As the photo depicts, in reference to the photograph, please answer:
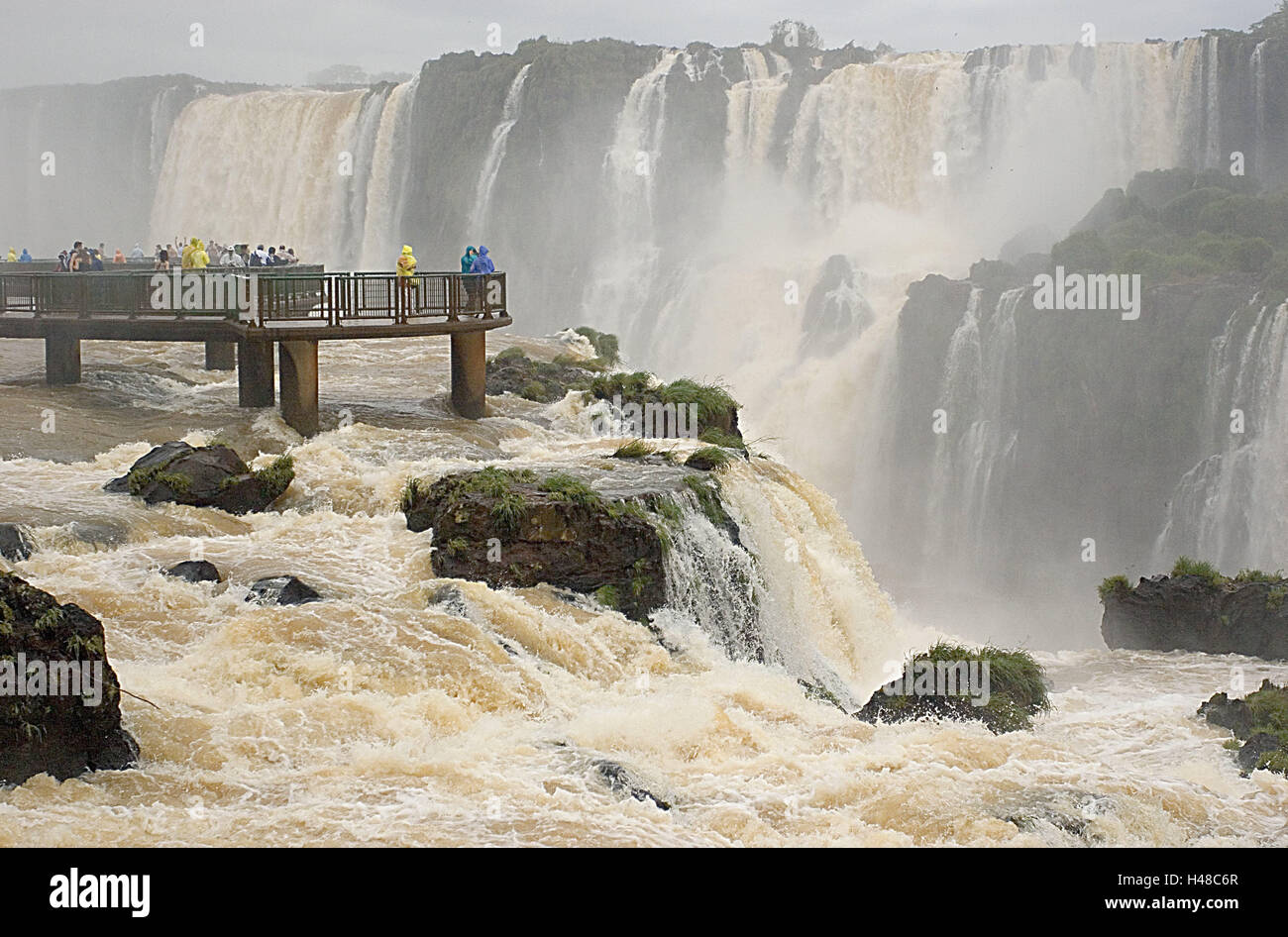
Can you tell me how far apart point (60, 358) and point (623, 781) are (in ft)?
51.3

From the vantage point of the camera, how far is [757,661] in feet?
49.2

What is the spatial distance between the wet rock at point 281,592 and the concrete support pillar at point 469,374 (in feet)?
31.4

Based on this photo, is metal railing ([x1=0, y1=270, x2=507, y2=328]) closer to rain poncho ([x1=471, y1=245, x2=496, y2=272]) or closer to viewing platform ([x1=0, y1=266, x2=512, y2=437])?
viewing platform ([x1=0, y1=266, x2=512, y2=437])

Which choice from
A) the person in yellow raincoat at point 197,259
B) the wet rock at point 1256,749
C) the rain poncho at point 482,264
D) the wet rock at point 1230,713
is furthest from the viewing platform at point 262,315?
the wet rock at point 1256,749

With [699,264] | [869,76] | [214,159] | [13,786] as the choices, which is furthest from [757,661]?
[214,159]

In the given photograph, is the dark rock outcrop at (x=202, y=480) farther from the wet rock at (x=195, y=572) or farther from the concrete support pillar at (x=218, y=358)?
the concrete support pillar at (x=218, y=358)

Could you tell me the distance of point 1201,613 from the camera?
1966cm

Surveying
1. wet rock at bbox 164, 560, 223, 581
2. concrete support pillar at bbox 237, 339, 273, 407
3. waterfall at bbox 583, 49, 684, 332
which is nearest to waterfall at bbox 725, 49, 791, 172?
waterfall at bbox 583, 49, 684, 332

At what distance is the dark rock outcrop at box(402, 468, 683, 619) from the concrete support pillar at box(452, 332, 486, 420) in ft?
24.2

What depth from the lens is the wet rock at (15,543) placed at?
1298 cm

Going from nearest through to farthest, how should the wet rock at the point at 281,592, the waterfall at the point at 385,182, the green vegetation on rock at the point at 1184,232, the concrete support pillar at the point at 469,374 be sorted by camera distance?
the wet rock at the point at 281,592, the concrete support pillar at the point at 469,374, the green vegetation on rock at the point at 1184,232, the waterfall at the point at 385,182

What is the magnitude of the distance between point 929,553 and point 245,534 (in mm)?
21035

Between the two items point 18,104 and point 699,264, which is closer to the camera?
point 699,264
